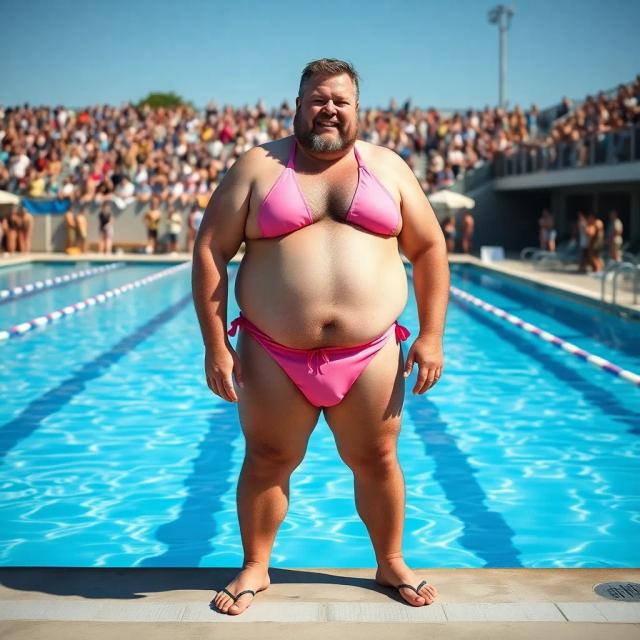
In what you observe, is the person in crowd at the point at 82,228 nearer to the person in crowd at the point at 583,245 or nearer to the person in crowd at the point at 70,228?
the person in crowd at the point at 70,228

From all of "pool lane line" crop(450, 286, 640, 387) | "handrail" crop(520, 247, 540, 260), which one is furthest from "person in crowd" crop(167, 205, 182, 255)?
"pool lane line" crop(450, 286, 640, 387)

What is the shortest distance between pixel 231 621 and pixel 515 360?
7.75 m

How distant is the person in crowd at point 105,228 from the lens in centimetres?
2661

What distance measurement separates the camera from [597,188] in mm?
25938

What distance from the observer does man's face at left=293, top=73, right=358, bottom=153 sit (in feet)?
9.89

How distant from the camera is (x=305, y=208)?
9.91 ft

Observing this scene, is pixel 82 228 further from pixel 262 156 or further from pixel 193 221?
pixel 262 156

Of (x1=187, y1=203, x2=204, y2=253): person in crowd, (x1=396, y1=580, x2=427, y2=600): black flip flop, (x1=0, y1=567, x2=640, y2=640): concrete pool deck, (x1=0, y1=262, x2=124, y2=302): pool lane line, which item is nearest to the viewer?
(x1=0, y1=567, x2=640, y2=640): concrete pool deck

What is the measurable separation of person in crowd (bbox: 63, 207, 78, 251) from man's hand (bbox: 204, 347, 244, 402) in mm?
24705

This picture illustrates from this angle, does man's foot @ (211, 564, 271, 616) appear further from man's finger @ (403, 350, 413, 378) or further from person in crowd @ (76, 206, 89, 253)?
person in crowd @ (76, 206, 89, 253)

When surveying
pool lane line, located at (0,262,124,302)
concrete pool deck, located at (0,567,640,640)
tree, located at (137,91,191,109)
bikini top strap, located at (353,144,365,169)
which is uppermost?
tree, located at (137,91,191,109)

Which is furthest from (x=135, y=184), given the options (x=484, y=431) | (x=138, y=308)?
(x=484, y=431)

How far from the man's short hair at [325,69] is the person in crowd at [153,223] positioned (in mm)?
24570

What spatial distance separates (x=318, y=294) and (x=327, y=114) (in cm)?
54
